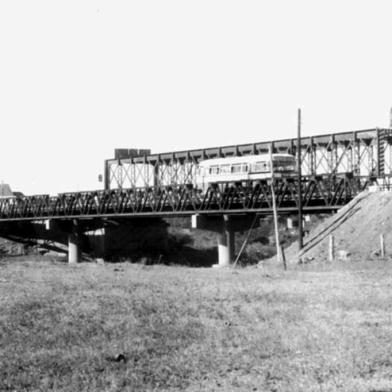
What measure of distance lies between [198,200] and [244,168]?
6290mm

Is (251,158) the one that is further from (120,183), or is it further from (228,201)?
(120,183)

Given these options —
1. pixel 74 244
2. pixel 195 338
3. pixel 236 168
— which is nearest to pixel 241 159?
pixel 236 168

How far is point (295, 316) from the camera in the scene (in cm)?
1658

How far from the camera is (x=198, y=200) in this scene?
208 ft

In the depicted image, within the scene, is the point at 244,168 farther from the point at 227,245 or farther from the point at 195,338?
the point at 195,338

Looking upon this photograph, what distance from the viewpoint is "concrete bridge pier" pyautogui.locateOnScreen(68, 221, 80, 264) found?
Result: 76.8 meters

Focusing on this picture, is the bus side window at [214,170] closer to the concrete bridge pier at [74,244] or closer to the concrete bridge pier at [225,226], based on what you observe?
the concrete bridge pier at [225,226]

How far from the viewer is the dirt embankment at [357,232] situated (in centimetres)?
3634

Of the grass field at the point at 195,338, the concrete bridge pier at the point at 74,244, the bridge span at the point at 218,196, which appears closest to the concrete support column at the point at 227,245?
the bridge span at the point at 218,196

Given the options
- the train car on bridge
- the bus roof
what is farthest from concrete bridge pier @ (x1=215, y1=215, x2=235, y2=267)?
the bus roof

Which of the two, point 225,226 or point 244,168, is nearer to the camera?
point 225,226

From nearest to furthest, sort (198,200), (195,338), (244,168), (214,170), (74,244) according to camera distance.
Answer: (195,338)
(244,168)
(198,200)
(214,170)
(74,244)

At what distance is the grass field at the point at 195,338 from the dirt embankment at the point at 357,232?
13862mm

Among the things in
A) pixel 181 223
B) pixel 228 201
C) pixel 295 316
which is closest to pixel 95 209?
pixel 228 201
